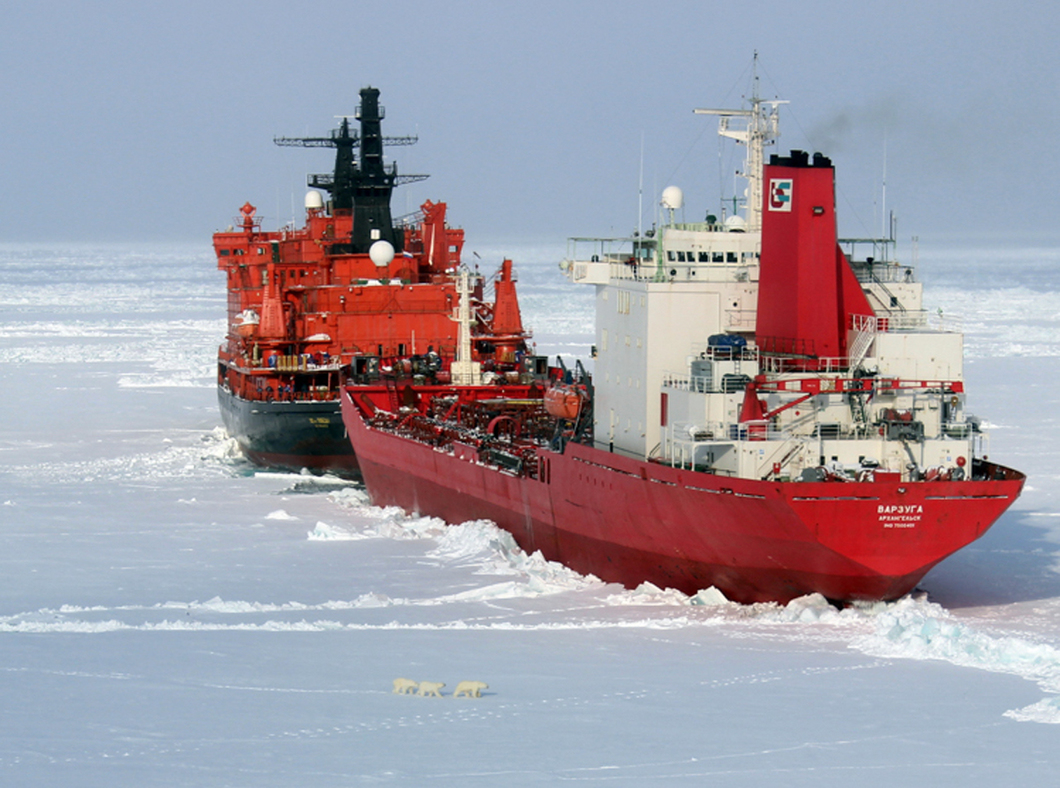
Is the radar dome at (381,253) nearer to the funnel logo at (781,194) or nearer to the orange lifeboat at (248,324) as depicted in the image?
the orange lifeboat at (248,324)

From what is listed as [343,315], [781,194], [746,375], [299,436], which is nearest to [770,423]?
[746,375]

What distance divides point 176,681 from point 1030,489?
15.4 m

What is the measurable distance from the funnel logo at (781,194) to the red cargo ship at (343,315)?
529 inches

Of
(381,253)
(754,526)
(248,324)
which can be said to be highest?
(381,253)

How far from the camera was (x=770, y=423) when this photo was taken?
16.8 meters

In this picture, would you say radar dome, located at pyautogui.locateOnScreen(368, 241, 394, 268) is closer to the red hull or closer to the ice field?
the ice field

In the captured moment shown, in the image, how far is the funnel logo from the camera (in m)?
17.5

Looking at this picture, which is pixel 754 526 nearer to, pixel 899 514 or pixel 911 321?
pixel 899 514

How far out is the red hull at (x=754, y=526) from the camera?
15.7 metres

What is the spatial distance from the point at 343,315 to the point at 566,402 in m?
12.2

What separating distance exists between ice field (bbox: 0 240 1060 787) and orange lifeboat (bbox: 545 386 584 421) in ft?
6.77

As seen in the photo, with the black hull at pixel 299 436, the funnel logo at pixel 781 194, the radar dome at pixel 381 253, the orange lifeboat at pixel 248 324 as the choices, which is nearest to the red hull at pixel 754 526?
the funnel logo at pixel 781 194

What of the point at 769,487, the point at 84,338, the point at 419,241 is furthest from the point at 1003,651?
the point at 84,338

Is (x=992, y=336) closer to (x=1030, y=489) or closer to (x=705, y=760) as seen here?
(x=1030, y=489)
